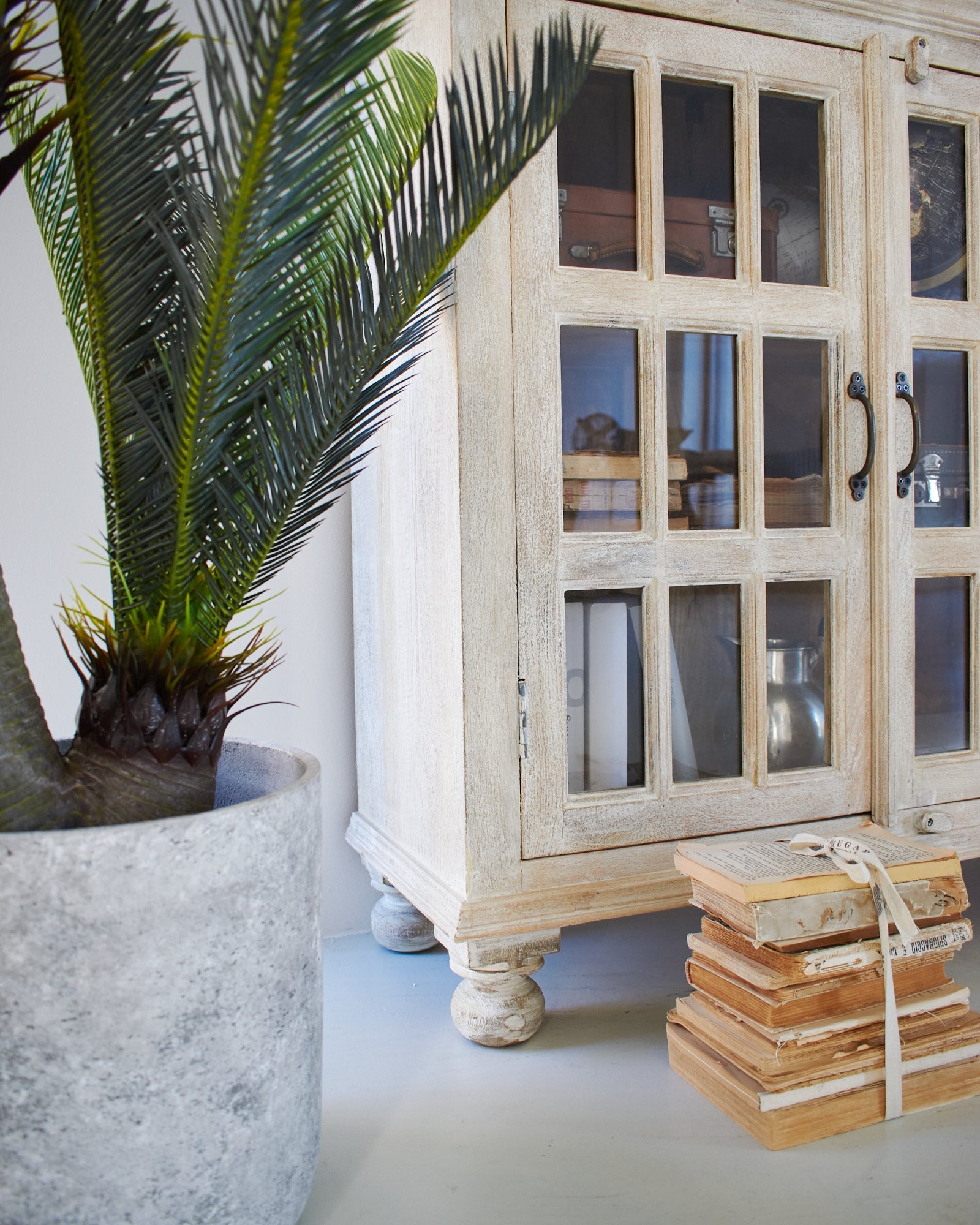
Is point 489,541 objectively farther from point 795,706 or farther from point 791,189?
point 791,189

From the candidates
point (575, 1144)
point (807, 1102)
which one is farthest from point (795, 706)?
point (575, 1144)

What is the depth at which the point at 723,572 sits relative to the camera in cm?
119

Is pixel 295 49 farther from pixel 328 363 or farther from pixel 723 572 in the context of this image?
pixel 723 572

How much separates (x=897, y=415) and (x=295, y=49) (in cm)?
97

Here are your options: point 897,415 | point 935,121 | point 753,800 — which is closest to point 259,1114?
point 753,800

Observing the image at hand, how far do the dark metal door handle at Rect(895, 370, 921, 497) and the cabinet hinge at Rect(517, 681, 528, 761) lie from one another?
58cm

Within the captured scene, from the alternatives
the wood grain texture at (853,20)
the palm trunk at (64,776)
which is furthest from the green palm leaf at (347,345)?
the wood grain texture at (853,20)

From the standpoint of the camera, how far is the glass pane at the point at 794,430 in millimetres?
1235

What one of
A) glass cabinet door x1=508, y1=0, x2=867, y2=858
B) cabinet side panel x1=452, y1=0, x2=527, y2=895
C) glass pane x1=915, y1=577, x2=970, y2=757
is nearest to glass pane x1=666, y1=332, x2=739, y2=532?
glass cabinet door x1=508, y1=0, x2=867, y2=858

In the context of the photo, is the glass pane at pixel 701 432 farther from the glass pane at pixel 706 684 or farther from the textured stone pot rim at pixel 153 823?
the textured stone pot rim at pixel 153 823

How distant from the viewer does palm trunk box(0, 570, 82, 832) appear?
72cm

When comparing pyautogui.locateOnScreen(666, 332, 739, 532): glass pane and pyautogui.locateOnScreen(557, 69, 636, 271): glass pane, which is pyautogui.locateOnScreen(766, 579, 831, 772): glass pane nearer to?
pyautogui.locateOnScreen(666, 332, 739, 532): glass pane

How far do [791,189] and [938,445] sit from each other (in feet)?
1.34

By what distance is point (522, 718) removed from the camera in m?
1.09
